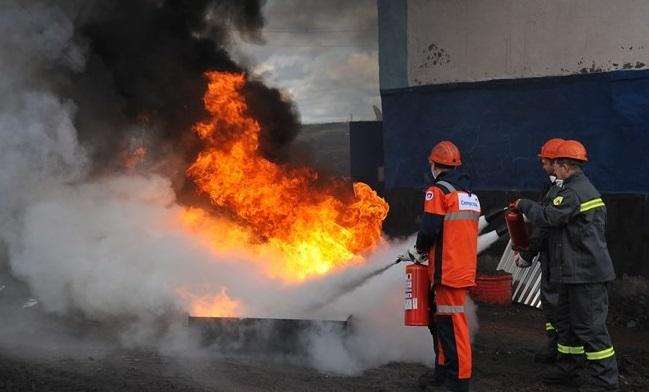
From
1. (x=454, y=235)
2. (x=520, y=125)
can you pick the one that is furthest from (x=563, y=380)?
(x=520, y=125)

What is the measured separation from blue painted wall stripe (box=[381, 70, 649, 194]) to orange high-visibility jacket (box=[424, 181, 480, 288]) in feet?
13.7

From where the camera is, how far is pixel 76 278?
671 centimetres

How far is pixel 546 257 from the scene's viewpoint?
18.9ft

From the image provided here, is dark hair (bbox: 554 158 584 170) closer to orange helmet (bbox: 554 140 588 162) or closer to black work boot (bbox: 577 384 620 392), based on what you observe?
orange helmet (bbox: 554 140 588 162)

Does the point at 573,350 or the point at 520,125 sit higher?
the point at 520,125

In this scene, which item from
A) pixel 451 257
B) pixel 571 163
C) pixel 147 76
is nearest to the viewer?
pixel 451 257

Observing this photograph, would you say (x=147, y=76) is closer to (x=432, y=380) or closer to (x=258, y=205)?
(x=258, y=205)

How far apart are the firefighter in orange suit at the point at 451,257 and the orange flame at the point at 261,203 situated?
6.98ft

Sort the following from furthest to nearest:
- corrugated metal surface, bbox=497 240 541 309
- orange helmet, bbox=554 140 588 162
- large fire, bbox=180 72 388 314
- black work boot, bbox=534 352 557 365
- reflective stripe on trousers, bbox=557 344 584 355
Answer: corrugated metal surface, bbox=497 240 541 309 → large fire, bbox=180 72 388 314 → black work boot, bbox=534 352 557 365 → reflective stripe on trousers, bbox=557 344 584 355 → orange helmet, bbox=554 140 588 162

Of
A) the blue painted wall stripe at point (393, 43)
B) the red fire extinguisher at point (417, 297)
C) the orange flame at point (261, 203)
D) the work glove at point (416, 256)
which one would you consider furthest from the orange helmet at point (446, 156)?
the blue painted wall stripe at point (393, 43)

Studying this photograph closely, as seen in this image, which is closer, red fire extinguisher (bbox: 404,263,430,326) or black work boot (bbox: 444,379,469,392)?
black work boot (bbox: 444,379,469,392)

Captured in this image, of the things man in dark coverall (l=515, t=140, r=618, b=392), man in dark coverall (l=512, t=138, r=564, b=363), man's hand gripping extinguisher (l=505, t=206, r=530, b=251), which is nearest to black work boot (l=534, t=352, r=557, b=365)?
man in dark coverall (l=512, t=138, r=564, b=363)

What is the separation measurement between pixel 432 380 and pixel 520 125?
4.96m

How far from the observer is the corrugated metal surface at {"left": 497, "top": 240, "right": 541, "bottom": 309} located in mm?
8383
